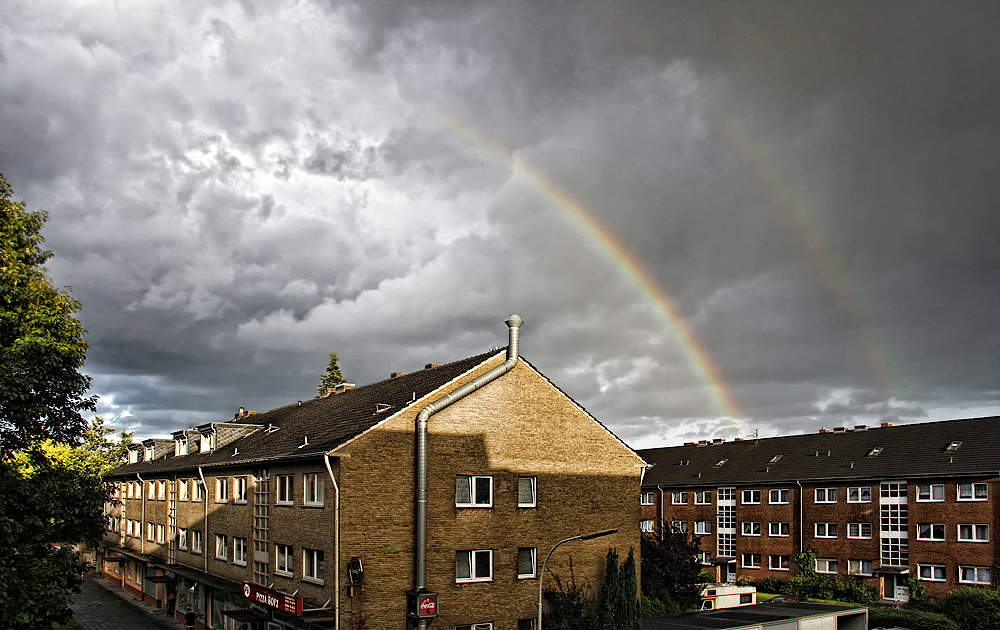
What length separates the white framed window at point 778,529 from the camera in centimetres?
6569

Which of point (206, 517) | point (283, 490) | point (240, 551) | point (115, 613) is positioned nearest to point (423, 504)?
point (283, 490)

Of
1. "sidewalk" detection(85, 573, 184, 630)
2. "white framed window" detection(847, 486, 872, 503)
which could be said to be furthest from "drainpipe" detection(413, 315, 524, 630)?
"white framed window" detection(847, 486, 872, 503)

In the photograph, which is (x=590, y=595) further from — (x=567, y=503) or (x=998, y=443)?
(x=998, y=443)

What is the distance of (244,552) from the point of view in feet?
129

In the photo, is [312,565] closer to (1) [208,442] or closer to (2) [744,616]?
(2) [744,616]

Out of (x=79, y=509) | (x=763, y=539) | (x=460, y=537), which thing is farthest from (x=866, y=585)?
(x=79, y=509)

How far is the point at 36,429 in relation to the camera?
21859mm

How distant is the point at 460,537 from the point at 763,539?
4301cm

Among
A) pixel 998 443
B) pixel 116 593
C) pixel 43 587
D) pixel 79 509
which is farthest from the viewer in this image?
pixel 116 593

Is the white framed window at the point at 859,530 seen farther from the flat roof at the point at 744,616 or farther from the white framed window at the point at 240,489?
the white framed window at the point at 240,489

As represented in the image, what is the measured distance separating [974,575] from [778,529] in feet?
53.3

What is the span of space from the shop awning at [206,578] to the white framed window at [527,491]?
1352 centimetres

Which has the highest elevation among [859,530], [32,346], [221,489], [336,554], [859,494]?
[32,346]

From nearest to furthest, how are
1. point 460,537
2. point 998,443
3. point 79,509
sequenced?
point 79,509, point 460,537, point 998,443
